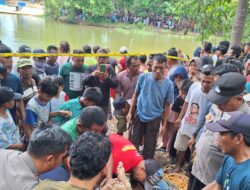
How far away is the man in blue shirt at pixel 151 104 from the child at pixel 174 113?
9.7 inches

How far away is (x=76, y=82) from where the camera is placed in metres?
4.93

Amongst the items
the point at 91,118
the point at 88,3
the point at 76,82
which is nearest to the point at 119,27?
the point at 88,3

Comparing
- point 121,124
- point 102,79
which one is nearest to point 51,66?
point 102,79

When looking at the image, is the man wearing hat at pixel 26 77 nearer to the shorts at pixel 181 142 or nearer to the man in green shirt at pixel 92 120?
the man in green shirt at pixel 92 120

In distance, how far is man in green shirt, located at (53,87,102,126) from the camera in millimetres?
3324

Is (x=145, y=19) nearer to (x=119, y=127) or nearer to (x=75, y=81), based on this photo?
(x=75, y=81)

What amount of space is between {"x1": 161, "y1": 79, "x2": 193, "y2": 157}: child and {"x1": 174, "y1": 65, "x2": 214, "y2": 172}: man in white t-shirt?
32 centimetres

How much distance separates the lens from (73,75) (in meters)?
4.91

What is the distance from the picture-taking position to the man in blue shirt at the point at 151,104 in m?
4.09

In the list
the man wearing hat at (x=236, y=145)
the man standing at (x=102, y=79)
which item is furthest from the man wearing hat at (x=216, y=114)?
the man standing at (x=102, y=79)

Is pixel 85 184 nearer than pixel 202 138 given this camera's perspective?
Yes

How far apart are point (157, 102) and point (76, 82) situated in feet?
4.91

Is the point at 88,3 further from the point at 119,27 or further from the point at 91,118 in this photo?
the point at 91,118

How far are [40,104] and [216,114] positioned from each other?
6.41ft
